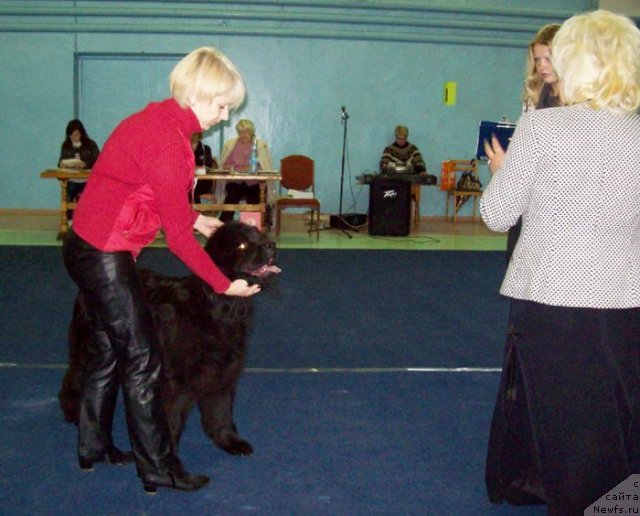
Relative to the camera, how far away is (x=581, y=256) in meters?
1.86

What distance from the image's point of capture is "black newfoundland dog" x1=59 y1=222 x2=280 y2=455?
2.68 metres

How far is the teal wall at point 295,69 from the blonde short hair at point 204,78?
9812 mm

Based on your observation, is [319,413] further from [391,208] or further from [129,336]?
[391,208]

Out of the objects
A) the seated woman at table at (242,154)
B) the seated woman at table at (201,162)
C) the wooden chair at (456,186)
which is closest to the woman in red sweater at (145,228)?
the seated woman at table at (201,162)

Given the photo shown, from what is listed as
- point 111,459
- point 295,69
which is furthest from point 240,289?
point 295,69

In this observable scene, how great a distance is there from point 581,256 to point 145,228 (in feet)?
4.68

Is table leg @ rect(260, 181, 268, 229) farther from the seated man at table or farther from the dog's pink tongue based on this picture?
the dog's pink tongue

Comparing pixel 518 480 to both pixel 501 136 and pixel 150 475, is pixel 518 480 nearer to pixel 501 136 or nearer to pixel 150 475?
pixel 150 475

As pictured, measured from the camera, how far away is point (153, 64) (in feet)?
39.1

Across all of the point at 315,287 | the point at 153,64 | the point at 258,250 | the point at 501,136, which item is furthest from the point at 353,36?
the point at 258,250

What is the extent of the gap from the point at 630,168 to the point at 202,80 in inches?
50.7

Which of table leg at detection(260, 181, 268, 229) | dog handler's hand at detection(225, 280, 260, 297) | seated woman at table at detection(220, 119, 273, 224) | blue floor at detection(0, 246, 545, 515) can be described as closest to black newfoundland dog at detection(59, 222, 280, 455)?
dog handler's hand at detection(225, 280, 260, 297)

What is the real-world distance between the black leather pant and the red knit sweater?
0.23 ft

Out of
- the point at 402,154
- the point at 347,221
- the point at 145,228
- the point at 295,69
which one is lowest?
the point at 347,221
